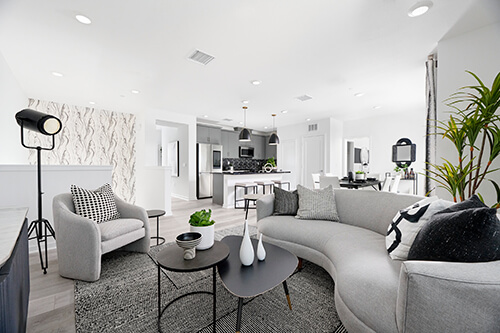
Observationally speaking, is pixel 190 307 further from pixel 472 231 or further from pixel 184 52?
pixel 184 52

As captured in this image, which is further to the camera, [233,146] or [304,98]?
[233,146]

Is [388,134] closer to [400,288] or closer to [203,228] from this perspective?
[400,288]

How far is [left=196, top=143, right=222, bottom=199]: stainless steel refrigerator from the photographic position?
22.4 feet

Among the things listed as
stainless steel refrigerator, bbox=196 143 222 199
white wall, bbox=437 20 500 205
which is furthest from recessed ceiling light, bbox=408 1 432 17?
stainless steel refrigerator, bbox=196 143 222 199

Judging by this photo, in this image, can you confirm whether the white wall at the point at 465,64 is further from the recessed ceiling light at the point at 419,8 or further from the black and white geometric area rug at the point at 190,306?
the black and white geometric area rug at the point at 190,306

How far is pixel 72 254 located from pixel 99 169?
1.87m

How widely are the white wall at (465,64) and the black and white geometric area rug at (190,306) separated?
2013 millimetres

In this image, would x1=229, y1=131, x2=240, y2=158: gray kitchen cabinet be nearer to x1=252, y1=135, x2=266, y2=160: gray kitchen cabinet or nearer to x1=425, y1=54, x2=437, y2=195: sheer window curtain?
x1=252, y1=135, x2=266, y2=160: gray kitchen cabinet

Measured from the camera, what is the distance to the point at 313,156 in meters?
7.16

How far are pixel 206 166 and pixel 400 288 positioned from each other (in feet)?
21.3

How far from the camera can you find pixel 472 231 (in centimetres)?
103

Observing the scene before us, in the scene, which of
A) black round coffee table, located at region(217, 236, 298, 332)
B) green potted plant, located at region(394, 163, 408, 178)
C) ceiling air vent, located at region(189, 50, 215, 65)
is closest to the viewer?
black round coffee table, located at region(217, 236, 298, 332)

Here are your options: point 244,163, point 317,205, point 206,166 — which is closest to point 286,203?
point 317,205

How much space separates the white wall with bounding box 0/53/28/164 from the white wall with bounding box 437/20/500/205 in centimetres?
548
